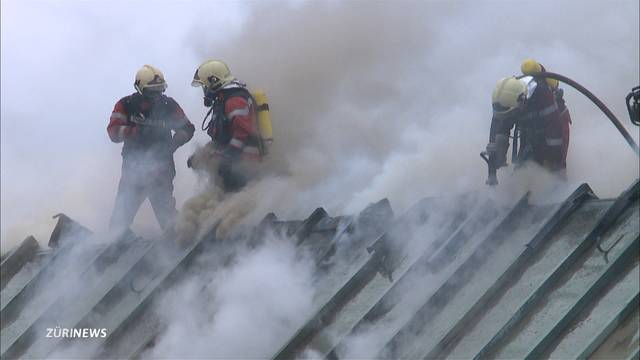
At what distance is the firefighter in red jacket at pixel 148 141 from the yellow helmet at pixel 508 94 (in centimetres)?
240

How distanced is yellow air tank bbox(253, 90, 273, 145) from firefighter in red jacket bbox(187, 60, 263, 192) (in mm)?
55

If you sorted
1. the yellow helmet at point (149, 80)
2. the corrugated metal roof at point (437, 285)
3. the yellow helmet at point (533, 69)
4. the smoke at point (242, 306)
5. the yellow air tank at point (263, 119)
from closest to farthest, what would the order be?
the corrugated metal roof at point (437, 285), the smoke at point (242, 306), the yellow helmet at point (533, 69), the yellow air tank at point (263, 119), the yellow helmet at point (149, 80)

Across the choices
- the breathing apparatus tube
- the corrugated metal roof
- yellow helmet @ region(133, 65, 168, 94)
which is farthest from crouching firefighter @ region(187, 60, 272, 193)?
the breathing apparatus tube

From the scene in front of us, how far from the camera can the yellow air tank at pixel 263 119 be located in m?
9.00

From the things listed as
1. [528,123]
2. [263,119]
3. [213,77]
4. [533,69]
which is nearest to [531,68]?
[533,69]

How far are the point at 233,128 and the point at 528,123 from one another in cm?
190

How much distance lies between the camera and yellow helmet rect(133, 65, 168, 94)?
936 cm

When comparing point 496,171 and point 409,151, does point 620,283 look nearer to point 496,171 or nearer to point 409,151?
point 496,171

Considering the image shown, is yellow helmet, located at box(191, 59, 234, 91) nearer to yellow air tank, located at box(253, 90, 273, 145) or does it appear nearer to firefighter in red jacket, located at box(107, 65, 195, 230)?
yellow air tank, located at box(253, 90, 273, 145)

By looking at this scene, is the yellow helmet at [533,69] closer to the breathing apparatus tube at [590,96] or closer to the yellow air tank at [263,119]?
the breathing apparatus tube at [590,96]

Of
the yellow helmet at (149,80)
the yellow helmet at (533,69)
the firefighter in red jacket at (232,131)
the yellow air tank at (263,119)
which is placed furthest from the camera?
the yellow helmet at (149,80)

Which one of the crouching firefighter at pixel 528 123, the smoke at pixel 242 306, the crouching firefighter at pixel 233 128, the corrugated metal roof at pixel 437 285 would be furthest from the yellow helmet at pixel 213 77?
the crouching firefighter at pixel 528 123

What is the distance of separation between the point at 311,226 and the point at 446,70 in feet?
10.8

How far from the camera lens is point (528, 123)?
26.5 feet
